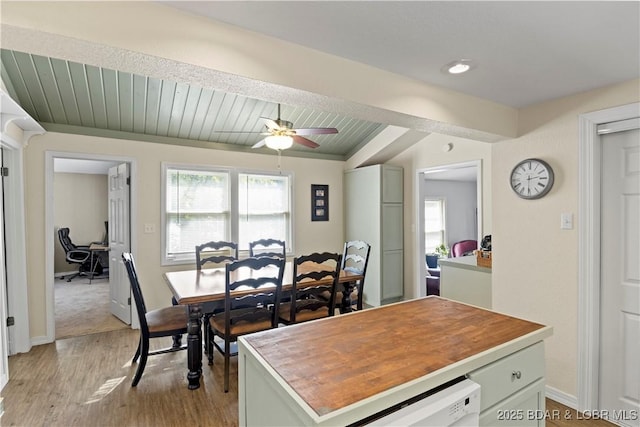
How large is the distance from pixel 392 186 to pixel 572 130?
256cm

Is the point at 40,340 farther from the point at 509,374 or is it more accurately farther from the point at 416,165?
the point at 416,165

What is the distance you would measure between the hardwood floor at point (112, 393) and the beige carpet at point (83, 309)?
607mm

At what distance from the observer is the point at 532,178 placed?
254cm

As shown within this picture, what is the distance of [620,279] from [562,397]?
0.97 m

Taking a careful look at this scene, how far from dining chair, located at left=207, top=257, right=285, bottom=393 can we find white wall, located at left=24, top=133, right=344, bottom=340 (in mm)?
1703

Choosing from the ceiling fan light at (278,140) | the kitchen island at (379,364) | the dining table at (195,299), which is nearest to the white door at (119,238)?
the dining table at (195,299)

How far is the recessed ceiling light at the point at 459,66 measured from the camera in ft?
6.00

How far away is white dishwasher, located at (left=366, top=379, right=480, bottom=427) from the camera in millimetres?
1020

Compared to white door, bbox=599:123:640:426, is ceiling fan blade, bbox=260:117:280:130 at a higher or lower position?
higher

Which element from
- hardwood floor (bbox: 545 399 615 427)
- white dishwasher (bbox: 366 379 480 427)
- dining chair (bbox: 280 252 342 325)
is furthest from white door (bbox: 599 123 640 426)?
dining chair (bbox: 280 252 342 325)

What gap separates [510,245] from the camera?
2715mm

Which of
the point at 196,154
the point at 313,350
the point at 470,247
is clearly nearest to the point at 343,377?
the point at 313,350

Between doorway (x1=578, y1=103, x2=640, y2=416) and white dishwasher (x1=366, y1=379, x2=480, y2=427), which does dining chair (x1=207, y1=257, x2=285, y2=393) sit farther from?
doorway (x1=578, y1=103, x2=640, y2=416)

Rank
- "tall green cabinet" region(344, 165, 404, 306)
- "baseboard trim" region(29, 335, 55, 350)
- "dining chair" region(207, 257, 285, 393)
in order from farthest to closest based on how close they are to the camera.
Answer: "tall green cabinet" region(344, 165, 404, 306)
"baseboard trim" region(29, 335, 55, 350)
"dining chair" region(207, 257, 285, 393)
